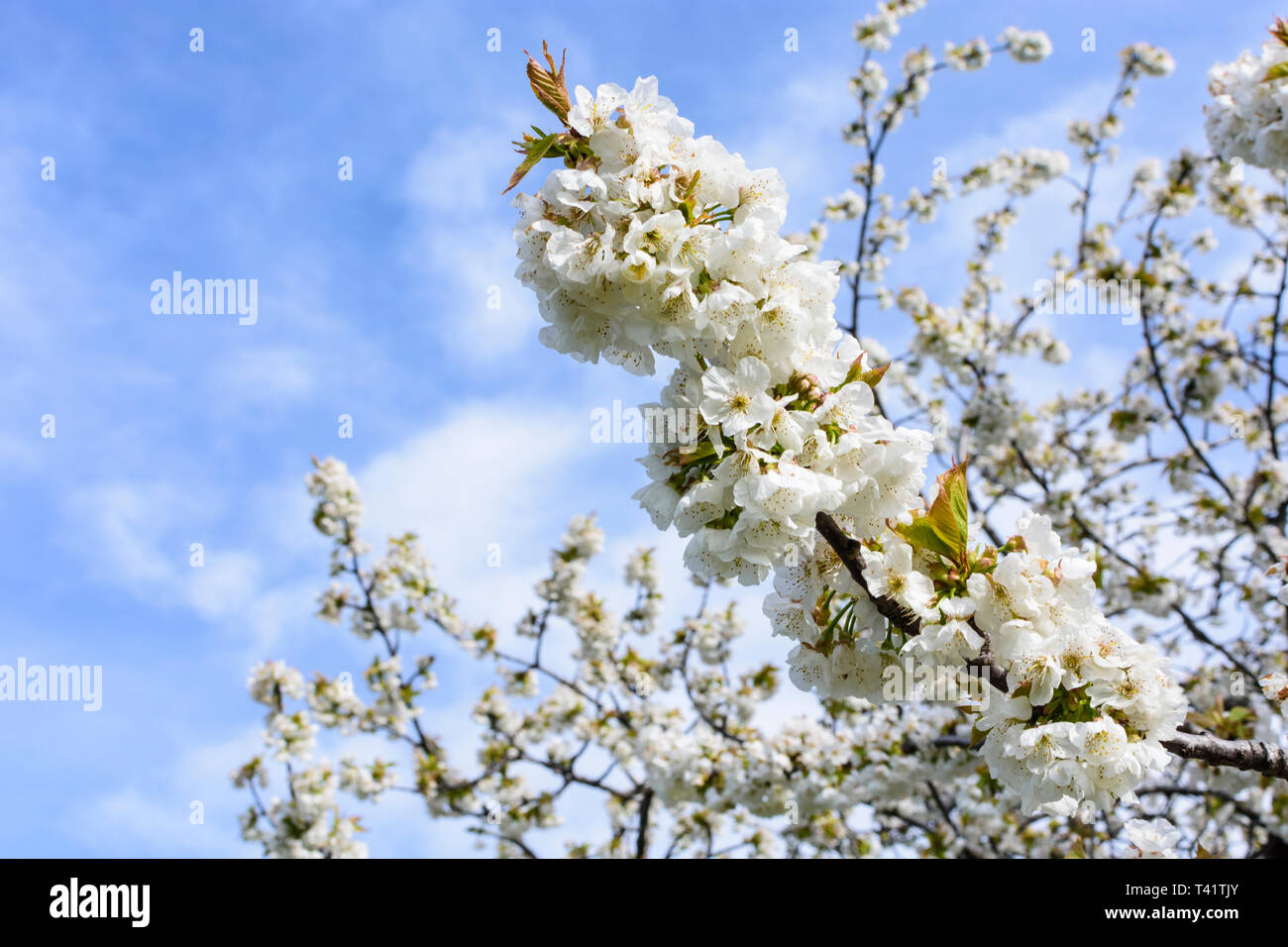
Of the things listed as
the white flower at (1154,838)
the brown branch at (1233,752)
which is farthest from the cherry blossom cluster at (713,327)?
the white flower at (1154,838)

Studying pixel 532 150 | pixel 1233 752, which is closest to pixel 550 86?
pixel 532 150

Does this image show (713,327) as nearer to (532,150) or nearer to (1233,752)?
(532,150)

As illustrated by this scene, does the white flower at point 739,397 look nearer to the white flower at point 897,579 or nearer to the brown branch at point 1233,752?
the white flower at point 897,579

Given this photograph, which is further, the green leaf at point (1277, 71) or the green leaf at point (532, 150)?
the green leaf at point (1277, 71)

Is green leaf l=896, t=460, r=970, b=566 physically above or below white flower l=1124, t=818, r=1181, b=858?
above

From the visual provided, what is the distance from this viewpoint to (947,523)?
1466 mm

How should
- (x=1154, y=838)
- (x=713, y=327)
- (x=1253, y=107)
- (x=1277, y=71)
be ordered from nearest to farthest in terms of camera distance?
(x=713, y=327) < (x=1154, y=838) < (x=1277, y=71) < (x=1253, y=107)

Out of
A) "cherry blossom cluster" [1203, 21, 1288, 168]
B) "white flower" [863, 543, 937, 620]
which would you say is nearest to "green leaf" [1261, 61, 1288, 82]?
"cherry blossom cluster" [1203, 21, 1288, 168]

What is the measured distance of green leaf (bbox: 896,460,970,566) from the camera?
1465 mm

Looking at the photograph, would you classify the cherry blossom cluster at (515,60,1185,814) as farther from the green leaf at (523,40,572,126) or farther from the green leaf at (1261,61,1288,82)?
the green leaf at (1261,61,1288,82)

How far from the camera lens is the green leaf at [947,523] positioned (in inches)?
57.7

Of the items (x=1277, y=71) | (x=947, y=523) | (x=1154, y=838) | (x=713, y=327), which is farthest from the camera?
(x=1277, y=71)
